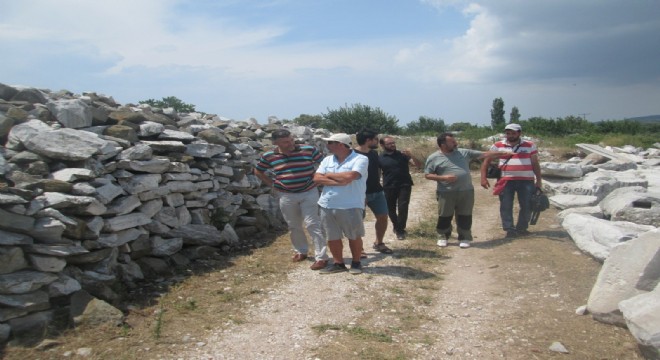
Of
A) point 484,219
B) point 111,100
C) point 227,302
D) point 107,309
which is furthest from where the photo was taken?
point 484,219

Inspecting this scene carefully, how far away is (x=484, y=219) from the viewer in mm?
8719

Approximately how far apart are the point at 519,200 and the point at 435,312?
9.93 feet

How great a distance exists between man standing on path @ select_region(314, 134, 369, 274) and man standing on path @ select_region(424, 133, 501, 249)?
1536 millimetres

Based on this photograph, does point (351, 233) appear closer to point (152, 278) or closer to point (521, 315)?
point (521, 315)

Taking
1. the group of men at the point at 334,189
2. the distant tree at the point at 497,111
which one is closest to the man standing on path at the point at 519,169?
the group of men at the point at 334,189

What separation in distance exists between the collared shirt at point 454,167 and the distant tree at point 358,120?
16.0 meters

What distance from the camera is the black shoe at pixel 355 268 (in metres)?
5.53

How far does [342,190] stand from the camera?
Result: 5.33 m

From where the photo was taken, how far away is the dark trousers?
22.6 feet

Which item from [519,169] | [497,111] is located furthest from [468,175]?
[497,111]

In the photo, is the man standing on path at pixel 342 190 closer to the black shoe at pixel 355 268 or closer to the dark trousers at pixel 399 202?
the black shoe at pixel 355 268

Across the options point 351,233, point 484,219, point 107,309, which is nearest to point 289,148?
point 351,233

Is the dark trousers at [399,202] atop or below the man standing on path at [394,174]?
below

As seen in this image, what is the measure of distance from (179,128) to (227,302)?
3586mm
